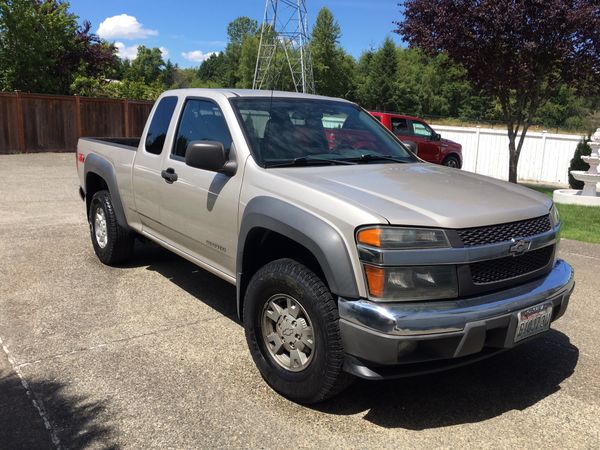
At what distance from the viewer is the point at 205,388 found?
3467 millimetres

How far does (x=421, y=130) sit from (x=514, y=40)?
12.8 feet

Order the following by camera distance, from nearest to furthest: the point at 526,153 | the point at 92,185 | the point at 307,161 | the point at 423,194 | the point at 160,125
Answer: the point at 423,194, the point at 307,161, the point at 160,125, the point at 92,185, the point at 526,153

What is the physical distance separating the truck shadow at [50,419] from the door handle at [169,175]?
1.78m

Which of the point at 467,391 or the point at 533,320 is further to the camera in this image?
the point at 467,391

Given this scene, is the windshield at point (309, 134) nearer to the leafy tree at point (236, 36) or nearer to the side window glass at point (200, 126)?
the side window glass at point (200, 126)

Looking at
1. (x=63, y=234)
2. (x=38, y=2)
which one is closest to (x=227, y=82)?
(x=38, y=2)

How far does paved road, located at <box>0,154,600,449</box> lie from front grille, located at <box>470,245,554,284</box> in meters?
0.84

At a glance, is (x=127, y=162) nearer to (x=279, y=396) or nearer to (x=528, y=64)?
(x=279, y=396)

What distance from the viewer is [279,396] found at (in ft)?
11.2

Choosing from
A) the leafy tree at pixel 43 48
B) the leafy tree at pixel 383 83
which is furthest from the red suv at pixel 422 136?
the leafy tree at pixel 383 83

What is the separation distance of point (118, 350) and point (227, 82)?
107491 mm

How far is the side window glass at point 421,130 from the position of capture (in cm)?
1600

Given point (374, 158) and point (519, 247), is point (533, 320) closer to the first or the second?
point (519, 247)

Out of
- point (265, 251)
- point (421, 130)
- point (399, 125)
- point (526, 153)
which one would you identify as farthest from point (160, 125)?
point (526, 153)
